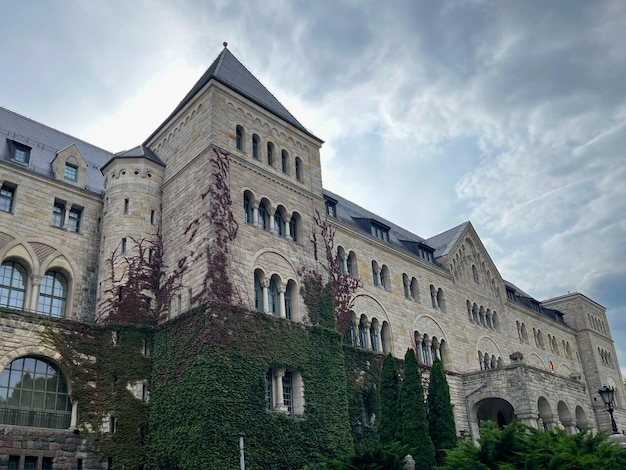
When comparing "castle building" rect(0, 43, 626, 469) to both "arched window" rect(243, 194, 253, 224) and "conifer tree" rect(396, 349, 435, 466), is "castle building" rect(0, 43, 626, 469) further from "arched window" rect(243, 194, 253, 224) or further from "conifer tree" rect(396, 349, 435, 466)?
"conifer tree" rect(396, 349, 435, 466)

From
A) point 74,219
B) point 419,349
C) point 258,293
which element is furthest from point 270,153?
point 419,349

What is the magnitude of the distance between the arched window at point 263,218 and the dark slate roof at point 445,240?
18.4 m

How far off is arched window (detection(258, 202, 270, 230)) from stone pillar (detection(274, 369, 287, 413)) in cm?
677

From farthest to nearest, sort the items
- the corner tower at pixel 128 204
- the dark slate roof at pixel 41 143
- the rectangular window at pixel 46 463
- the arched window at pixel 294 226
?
the arched window at pixel 294 226 < the dark slate roof at pixel 41 143 < the corner tower at pixel 128 204 < the rectangular window at pixel 46 463

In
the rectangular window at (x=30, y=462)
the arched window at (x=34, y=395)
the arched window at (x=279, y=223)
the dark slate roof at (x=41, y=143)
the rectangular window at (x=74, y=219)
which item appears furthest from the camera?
the arched window at (x=279, y=223)

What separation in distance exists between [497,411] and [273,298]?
19.5m

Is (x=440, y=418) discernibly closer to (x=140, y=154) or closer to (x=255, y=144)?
(x=255, y=144)

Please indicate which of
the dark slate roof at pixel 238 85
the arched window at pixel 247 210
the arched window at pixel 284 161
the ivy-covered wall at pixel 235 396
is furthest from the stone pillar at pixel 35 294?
the arched window at pixel 284 161

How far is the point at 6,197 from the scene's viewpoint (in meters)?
27.5

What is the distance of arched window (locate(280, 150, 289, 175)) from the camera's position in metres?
32.1

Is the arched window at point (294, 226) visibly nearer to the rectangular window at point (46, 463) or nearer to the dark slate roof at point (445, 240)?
the rectangular window at point (46, 463)

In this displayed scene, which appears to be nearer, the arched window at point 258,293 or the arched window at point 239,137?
the arched window at point 258,293

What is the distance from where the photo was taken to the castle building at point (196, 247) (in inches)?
982

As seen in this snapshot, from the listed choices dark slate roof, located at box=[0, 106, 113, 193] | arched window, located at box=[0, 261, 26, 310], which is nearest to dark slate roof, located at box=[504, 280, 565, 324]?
dark slate roof, located at box=[0, 106, 113, 193]
